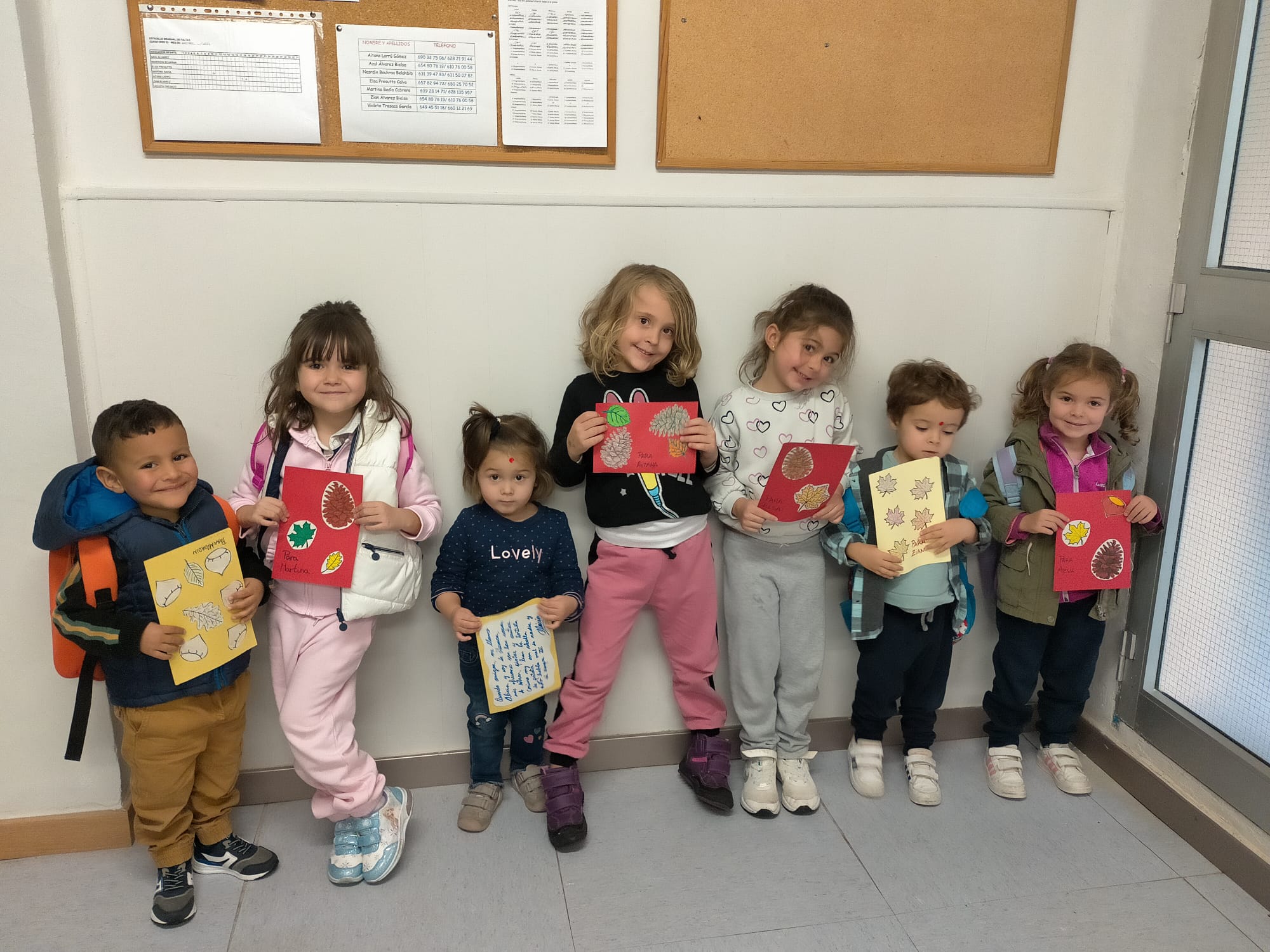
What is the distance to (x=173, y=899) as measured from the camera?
2.05m

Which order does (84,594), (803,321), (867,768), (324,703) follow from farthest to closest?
(867,768), (803,321), (324,703), (84,594)

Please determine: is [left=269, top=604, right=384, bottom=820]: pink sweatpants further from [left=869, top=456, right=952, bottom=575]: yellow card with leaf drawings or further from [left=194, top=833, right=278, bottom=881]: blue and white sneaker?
[left=869, top=456, right=952, bottom=575]: yellow card with leaf drawings

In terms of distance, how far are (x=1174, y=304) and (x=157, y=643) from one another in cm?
251

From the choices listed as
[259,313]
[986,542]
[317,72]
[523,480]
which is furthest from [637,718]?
[317,72]

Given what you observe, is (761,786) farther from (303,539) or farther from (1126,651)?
(303,539)

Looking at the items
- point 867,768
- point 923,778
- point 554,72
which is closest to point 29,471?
point 554,72

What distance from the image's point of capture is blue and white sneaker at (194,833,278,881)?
2182 mm

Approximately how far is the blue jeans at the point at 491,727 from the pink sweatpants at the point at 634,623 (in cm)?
5

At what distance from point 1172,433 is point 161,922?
2663mm

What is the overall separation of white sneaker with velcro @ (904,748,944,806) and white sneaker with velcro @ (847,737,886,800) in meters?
0.08

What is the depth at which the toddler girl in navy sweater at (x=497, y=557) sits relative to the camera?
2.24 metres

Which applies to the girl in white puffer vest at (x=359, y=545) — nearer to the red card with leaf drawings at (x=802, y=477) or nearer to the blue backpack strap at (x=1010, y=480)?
the red card with leaf drawings at (x=802, y=477)

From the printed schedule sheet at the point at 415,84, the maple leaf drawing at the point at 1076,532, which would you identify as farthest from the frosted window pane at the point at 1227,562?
the printed schedule sheet at the point at 415,84

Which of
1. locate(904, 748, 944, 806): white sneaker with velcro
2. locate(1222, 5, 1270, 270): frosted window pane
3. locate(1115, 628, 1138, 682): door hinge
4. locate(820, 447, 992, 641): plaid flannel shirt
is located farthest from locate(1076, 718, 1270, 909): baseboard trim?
locate(1222, 5, 1270, 270): frosted window pane
